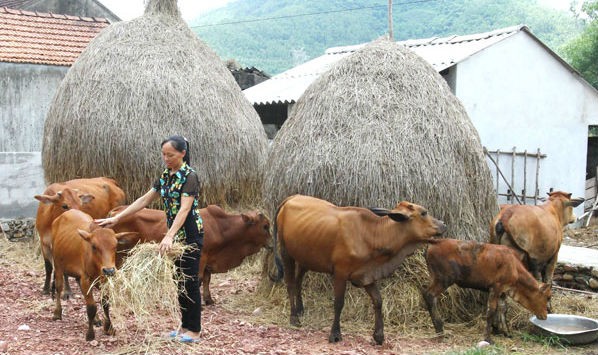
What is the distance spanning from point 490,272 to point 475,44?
31.5 feet

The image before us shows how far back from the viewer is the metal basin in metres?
7.32

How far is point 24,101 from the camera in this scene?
54.1 feet

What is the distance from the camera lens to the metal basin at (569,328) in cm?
732

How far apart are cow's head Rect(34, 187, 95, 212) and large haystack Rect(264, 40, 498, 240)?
2.18m

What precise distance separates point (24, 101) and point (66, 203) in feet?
28.8

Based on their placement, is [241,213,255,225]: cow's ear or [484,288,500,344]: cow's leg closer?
[484,288,500,344]: cow's leg

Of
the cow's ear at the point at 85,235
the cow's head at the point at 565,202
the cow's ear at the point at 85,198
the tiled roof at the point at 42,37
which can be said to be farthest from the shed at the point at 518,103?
the cow's ear at the point at 85,235

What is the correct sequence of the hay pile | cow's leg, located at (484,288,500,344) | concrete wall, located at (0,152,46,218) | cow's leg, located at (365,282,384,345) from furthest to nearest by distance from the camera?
concrete wall, located at (0,152,46,218)
cow's leg, located at (484,288,500,344)
cow's leg, located at (365,282,384,345)
the hay pile

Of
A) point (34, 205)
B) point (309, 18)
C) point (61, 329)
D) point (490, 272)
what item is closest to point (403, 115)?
point (490, 272)

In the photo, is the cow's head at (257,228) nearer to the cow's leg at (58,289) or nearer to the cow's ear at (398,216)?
the cow's ear at (398,216)

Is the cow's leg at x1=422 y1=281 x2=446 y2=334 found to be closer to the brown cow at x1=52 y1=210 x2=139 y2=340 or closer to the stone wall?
the brown cow at x1=52 y1=210 x2=139 y2=340

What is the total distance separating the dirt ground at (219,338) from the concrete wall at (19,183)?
4547 millimetres

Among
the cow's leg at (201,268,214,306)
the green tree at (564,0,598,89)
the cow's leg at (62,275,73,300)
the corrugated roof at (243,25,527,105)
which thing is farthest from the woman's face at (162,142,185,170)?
the green tree at (564,0,598,89)

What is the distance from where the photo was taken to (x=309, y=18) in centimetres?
5575
